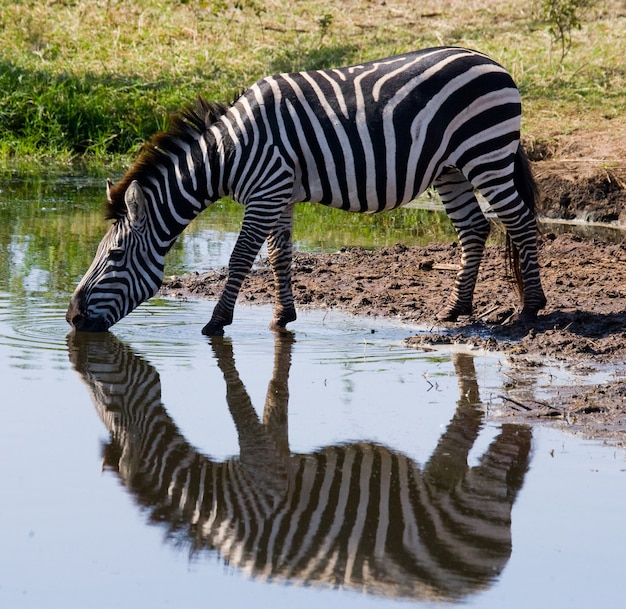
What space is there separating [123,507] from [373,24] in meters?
17.5

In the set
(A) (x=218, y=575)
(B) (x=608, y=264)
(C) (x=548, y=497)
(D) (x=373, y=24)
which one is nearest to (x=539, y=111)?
(B) (x=608, y=264)

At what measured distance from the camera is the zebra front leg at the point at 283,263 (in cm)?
813

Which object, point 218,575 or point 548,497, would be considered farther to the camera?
point 548,497

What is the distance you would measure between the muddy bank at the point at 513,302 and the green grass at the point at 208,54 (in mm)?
4233

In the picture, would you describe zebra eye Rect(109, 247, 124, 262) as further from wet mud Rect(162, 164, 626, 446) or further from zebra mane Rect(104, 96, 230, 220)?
wet mud Rect(162, 164, 626, 446)

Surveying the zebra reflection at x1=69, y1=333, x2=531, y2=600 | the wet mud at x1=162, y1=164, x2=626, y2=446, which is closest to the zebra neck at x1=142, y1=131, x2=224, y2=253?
the wet mud at x1=162, y1=164, x2=626, y2=446

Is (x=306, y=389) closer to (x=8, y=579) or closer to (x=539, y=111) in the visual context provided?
(x=8, y=579)

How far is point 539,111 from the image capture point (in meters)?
14.6

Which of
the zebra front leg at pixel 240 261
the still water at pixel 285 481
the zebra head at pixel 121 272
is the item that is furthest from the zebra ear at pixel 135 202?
the still water at pixel 285 481

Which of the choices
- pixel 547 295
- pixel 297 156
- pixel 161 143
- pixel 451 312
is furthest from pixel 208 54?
pixel 451 312

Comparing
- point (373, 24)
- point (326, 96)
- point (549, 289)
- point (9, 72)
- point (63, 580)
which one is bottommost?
point (63, 580)

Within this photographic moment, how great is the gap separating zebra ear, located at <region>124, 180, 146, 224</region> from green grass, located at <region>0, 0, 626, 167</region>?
23.3 ft

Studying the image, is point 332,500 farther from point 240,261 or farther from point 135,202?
point 135,202

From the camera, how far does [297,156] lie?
25.6 feet
